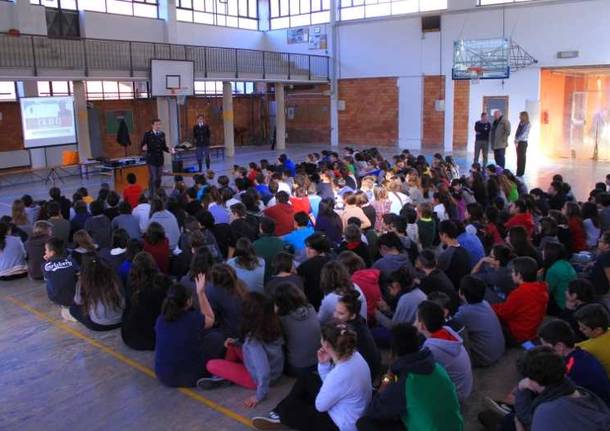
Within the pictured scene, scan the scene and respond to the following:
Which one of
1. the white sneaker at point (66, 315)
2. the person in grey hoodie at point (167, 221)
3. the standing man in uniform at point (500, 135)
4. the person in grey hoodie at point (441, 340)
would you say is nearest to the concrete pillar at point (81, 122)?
the person in grey hoodie at point (167, 221)

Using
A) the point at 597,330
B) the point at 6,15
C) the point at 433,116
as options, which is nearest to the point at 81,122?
the point at 6,15

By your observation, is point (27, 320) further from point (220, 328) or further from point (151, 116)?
point (151, 116)

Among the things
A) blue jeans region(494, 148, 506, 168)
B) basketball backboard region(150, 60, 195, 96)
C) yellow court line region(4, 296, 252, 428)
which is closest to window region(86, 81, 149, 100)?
basketball backboard region(150, 60, 195, 96)

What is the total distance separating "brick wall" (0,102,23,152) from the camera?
1795 cm

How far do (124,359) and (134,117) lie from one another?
58.1 feet

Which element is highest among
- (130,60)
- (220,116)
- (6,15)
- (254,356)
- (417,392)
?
(6,15)

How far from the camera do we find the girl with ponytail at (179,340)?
4.34 m

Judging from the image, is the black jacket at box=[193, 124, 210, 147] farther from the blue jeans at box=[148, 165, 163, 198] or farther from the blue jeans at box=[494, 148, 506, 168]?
the blue jeans at box=[494, 148, 506, 168]

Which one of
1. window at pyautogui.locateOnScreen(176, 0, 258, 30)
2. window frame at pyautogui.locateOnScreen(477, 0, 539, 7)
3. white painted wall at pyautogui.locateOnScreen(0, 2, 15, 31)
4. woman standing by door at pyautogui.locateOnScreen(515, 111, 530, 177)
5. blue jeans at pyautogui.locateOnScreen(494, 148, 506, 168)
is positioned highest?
window at pyautogui.locateOnScreen(176, 0, 258, 30)

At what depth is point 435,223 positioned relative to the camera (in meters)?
7.40

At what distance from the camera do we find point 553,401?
114 inches

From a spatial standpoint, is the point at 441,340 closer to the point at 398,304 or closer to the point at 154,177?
the point at 398,304

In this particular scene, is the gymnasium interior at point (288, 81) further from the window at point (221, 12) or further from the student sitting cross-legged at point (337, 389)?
the student sitting cross-legged at point (337, 389)

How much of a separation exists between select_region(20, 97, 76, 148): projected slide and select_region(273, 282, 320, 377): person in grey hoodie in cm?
1354
